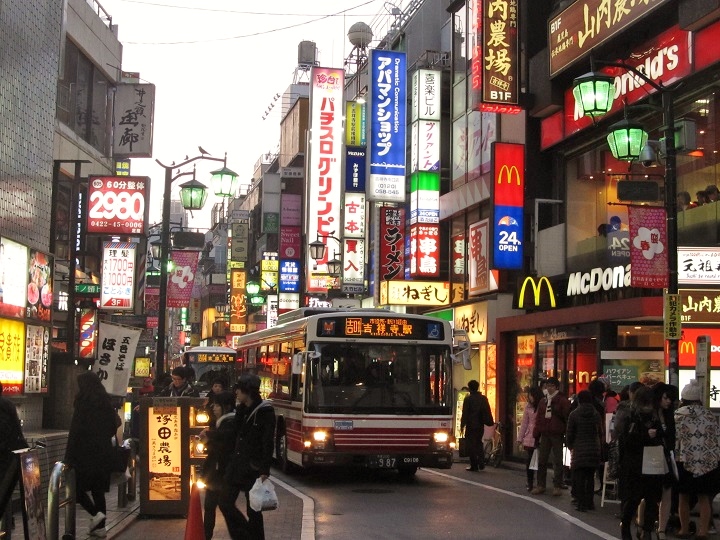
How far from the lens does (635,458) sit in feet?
38.1

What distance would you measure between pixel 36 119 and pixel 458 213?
1954cm

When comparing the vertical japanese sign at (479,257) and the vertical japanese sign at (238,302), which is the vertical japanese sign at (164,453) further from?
the vertical japanese sign at (238,302)

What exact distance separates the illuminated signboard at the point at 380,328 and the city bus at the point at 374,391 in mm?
19

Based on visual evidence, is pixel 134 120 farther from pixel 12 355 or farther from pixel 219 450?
pixel 219 450

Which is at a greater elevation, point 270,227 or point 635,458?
point 270,227

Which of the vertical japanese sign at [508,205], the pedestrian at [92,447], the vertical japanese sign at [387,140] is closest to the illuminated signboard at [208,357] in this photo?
the vertical japanese sign at [387,140]

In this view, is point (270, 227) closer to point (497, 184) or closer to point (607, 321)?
point (497, 184)

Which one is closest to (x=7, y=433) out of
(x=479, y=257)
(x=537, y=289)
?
(x=537, y=289)

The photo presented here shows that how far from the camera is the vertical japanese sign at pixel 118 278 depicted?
32031 mm

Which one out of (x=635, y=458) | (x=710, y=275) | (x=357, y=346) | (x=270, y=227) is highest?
(x=270, y=227)

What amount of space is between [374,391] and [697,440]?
7.81 meters

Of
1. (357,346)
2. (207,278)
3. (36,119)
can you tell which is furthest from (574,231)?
(207,278)

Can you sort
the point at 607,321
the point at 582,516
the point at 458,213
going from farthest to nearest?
the point at 458,213, the point at 607,321, the point at 582,516

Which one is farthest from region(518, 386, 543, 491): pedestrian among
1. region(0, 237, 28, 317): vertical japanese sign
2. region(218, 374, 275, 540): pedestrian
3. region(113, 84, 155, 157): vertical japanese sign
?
region(113, 84, 155, 157): vertical japanese sign
